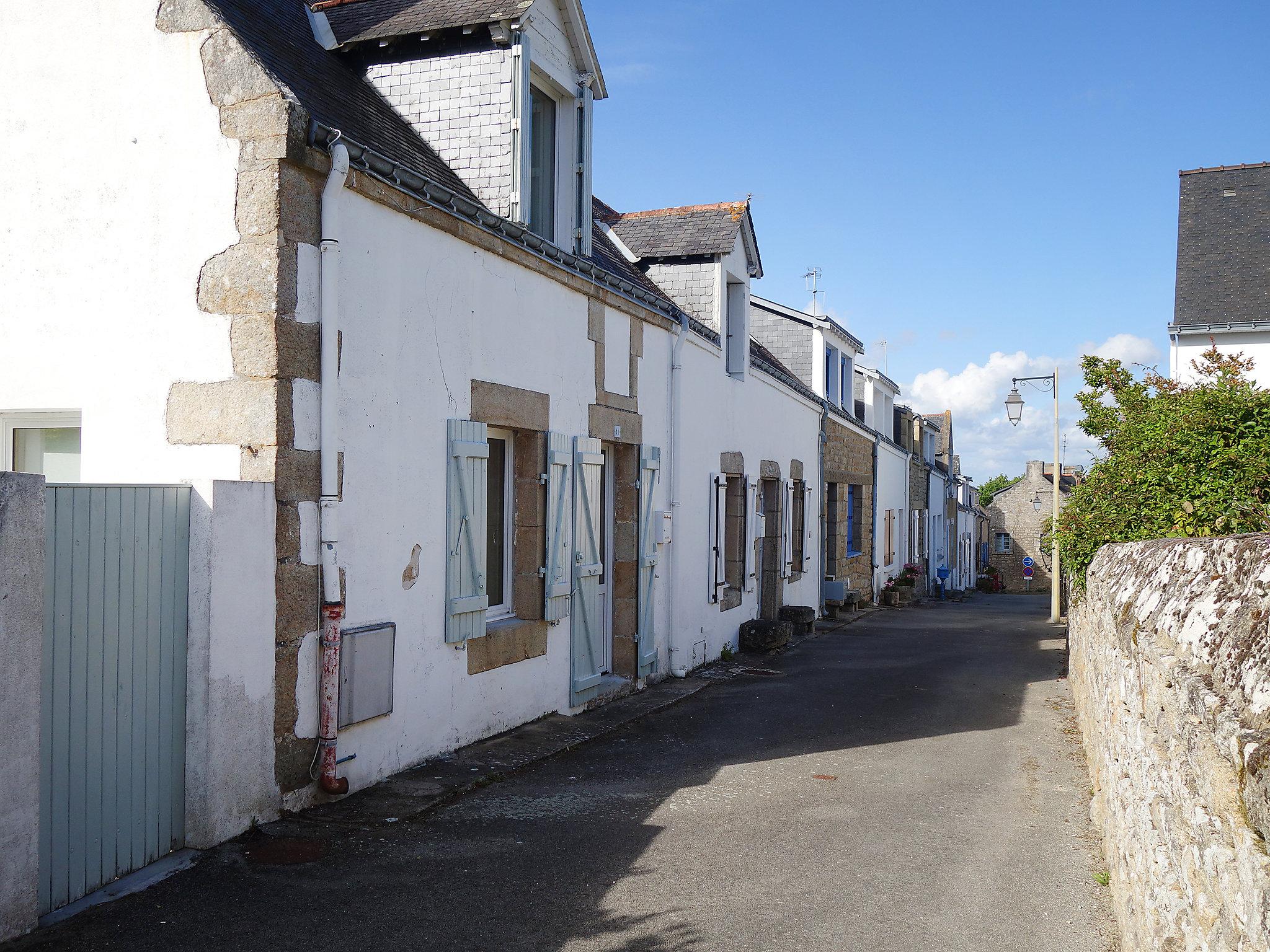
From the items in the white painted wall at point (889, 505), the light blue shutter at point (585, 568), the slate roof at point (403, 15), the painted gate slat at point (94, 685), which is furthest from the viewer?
the white painted wall at point (889, 505)

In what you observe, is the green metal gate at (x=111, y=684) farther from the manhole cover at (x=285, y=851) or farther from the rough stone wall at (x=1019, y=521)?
the rough stone wall at (x=1019, y=521)

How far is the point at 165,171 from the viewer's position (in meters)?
5.51

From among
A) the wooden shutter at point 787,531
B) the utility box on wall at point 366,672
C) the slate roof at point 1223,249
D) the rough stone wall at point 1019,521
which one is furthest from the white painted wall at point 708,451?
the rough stone wall at point 1019,521

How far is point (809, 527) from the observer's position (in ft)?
56.7

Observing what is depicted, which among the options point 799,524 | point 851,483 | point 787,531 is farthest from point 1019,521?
point 787,531

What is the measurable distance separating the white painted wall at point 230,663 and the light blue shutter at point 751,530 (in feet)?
29.7

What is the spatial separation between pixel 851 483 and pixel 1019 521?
35230mm

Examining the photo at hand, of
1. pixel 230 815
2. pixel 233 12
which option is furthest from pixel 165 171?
pixel 230 815

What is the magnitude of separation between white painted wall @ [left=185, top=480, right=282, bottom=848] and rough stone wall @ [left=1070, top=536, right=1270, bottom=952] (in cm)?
382

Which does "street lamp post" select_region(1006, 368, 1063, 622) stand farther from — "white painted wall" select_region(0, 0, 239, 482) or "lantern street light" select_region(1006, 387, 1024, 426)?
"white painted wall" select_region(0, 0, 239, 482)

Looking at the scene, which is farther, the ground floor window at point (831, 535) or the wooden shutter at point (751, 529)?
the ground floor window at point (831, 535)

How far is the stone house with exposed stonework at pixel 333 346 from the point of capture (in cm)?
522

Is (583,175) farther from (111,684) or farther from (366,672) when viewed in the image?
(111,684)

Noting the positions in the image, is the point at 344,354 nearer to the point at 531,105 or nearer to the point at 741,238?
the point at 531,105
